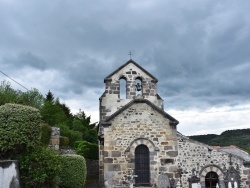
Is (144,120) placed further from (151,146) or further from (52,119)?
(52,119)

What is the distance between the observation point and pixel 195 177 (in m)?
20.5

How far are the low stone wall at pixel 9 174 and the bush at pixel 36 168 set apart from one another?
1.80 feet

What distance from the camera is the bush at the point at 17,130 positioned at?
39.6 feet

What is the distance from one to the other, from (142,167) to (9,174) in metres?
8.73

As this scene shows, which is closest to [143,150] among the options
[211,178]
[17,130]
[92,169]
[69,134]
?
[211,178]

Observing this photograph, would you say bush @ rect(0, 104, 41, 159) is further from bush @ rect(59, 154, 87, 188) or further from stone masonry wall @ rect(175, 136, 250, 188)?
A: stone masonry wall @ rect(175, 136, 250, 188)

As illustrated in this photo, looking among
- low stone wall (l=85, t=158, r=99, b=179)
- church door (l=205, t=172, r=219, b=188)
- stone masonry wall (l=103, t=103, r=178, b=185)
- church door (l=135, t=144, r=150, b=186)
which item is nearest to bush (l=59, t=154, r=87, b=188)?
stone masonry wall (l=103, t=103, r=178, b=185)

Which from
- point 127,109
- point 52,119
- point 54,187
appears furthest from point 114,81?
point 52,119

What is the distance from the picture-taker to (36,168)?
12.4 metres

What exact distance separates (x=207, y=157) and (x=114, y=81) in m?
8.36

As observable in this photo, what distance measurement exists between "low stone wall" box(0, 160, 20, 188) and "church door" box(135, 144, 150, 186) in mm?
8081

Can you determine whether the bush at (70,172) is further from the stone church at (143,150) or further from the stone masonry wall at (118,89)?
the stone masonry wall at (118,89)

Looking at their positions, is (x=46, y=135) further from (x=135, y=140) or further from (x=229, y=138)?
(x=229, y=138)

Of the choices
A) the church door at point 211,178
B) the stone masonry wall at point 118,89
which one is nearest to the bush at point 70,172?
the stone masonry wall at point 118,89
